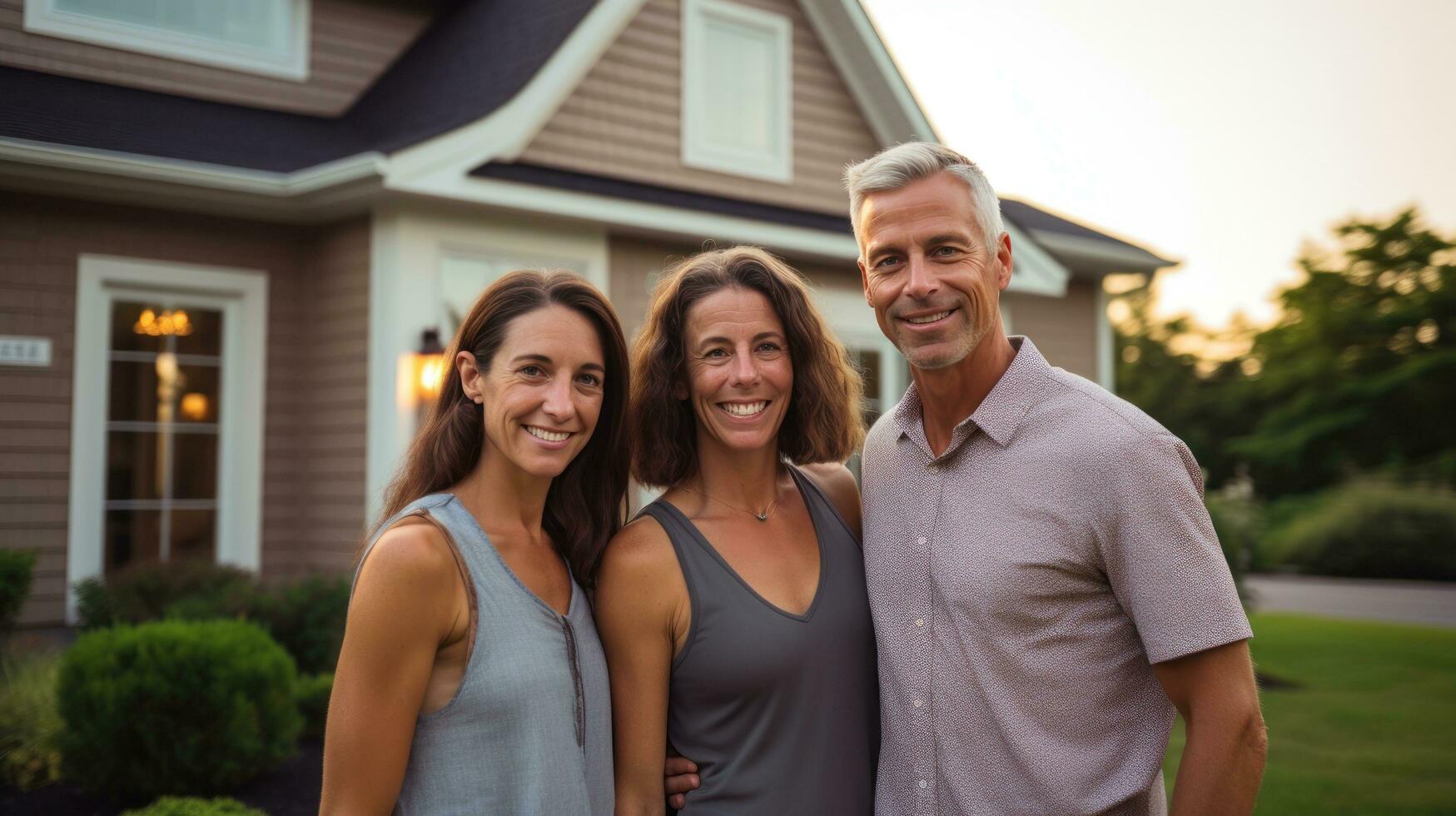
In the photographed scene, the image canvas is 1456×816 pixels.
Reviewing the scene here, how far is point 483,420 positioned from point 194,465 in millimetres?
6931

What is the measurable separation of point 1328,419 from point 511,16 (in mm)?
29618

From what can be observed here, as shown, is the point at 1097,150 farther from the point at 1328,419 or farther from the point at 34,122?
the point at 34,122

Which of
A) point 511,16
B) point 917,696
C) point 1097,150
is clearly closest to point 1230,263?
point 1097,150

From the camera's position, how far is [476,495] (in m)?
2.50

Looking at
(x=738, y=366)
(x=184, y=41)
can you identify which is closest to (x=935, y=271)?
(x=738, y=366)

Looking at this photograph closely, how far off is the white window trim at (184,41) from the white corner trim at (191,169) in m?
1.76

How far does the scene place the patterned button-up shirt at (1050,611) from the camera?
2.18 meters

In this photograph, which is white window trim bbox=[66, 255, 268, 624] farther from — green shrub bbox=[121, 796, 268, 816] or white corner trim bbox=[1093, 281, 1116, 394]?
white corner trim bbox=[1093, 281, 1116, 394]

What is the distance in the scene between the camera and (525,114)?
8.23 m

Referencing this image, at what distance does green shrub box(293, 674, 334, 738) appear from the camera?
6.17 meters

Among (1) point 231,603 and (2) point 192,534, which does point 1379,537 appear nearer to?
(2) point 192,534

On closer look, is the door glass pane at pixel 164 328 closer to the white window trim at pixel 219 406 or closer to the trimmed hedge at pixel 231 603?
the white window trim at pixel 219 406

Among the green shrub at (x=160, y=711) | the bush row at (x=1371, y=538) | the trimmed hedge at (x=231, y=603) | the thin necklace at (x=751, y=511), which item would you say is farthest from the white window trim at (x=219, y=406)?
the bush row at (x=1371, y=538)

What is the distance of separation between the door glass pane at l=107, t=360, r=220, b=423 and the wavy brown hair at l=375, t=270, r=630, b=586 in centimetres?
659
